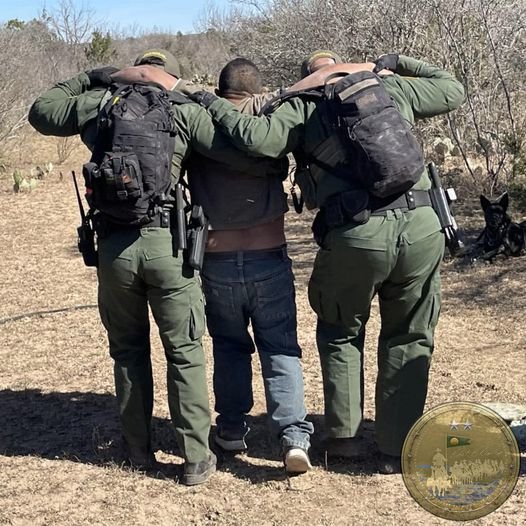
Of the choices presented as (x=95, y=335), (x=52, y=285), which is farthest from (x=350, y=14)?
(x=95, y=335)

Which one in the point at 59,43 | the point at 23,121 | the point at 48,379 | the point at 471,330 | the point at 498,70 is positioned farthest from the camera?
the point at 59,43

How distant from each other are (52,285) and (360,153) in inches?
194

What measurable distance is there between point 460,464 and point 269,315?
1087 mm

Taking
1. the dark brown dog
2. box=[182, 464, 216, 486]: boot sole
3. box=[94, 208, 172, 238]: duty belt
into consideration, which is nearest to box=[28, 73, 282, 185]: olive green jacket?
box=[94, 208, 172, 238]: duty belt

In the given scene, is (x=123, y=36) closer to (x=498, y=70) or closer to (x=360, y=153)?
(x=498, y=70)

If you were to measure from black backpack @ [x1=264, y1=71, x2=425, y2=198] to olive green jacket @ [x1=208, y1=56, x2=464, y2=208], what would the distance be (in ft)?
0.24

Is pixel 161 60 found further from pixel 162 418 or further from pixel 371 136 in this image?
pixel 162 418

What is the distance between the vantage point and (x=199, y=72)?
30312mm

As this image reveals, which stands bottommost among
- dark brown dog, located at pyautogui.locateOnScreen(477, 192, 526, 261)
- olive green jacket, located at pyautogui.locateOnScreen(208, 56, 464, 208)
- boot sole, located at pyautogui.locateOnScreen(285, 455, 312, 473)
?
boot sole, located at pyautogui.locateOnScreen(285, 455, 312, 473)

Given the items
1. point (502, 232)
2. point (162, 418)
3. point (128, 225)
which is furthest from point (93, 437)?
point (502, 232)

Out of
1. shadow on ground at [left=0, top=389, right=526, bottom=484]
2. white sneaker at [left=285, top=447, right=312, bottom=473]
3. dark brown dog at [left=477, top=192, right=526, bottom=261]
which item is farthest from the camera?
dark brown dog at [left=477, top=192, right=526, bottom=261]

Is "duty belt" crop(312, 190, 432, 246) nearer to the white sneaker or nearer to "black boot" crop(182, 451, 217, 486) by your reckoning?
the white sneaker

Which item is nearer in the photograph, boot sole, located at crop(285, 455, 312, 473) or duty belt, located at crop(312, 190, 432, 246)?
duty belt, located at crop(312, 190, 432, 246)

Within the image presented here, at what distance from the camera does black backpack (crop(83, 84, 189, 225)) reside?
3.40 meters
